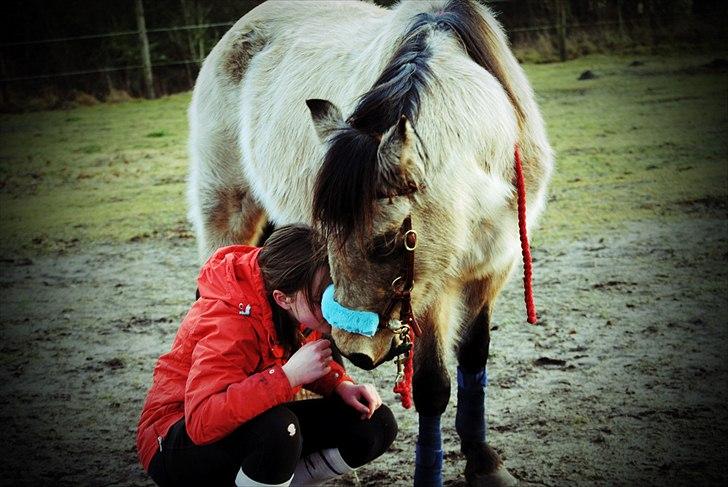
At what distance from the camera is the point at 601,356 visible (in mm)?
3812

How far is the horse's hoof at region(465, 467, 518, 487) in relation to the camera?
2.82 metres

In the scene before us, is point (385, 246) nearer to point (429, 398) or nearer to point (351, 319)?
point (351, 319)

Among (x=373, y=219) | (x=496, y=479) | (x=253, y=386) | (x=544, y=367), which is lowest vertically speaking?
(x=544, y=367)

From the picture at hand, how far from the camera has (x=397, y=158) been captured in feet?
6.67

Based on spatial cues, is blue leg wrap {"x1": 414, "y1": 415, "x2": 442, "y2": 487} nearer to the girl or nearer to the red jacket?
the girl

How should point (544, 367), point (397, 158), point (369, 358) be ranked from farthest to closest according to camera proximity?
1. point (544, 367)
2. point (369, 358)
3. point (397, 158)

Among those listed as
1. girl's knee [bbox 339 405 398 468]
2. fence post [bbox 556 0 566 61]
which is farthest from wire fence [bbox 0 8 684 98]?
girl's knee [bbox 339 405 398 468]

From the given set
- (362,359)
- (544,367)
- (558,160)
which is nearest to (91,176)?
(558,160)

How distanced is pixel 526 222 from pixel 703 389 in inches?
53.6

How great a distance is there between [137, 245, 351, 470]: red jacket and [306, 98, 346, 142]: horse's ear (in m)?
0.44

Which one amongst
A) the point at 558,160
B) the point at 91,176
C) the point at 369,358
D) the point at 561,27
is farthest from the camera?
the point at 561,27

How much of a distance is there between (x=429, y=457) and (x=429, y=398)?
21 cm

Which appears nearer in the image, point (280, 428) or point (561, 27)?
point (280, 428)

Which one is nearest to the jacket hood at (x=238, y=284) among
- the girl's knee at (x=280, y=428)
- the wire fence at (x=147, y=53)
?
the girl's knee at (x=280, y=428)
